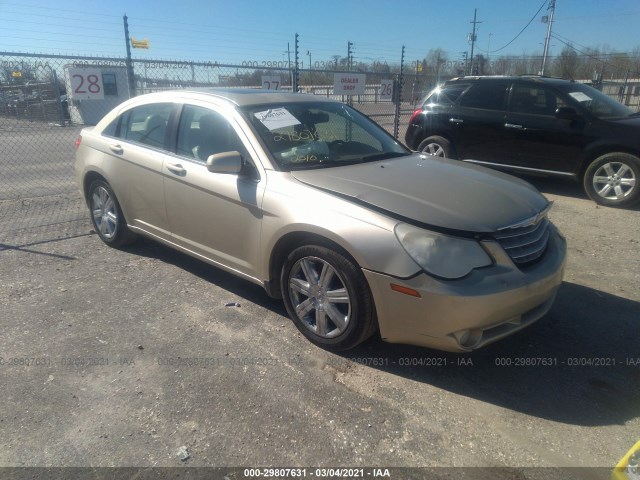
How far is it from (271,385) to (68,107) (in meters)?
21.4

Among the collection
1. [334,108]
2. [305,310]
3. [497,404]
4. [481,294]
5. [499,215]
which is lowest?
[497,404]

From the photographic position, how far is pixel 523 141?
7586 mm

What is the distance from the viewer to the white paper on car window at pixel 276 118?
384 centimetres

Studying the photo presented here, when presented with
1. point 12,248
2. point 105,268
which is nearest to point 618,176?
point 105,268

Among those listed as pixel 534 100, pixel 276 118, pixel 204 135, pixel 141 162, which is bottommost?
pixel 141 162

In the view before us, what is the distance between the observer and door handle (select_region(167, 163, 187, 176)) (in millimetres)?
4027

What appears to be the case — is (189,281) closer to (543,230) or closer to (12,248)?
(12,248)

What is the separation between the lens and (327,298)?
3219mm

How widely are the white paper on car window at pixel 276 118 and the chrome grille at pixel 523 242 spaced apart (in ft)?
6.21

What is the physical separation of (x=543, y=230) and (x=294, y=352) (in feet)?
6.34

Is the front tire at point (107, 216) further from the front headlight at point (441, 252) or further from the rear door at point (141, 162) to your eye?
the front headlight at point (441, 252)

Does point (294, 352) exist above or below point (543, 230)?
below

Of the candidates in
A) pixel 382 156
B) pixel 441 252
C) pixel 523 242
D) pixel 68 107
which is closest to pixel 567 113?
pixel 382 156

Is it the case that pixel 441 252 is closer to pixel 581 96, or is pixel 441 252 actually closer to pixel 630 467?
pixel 630 467
